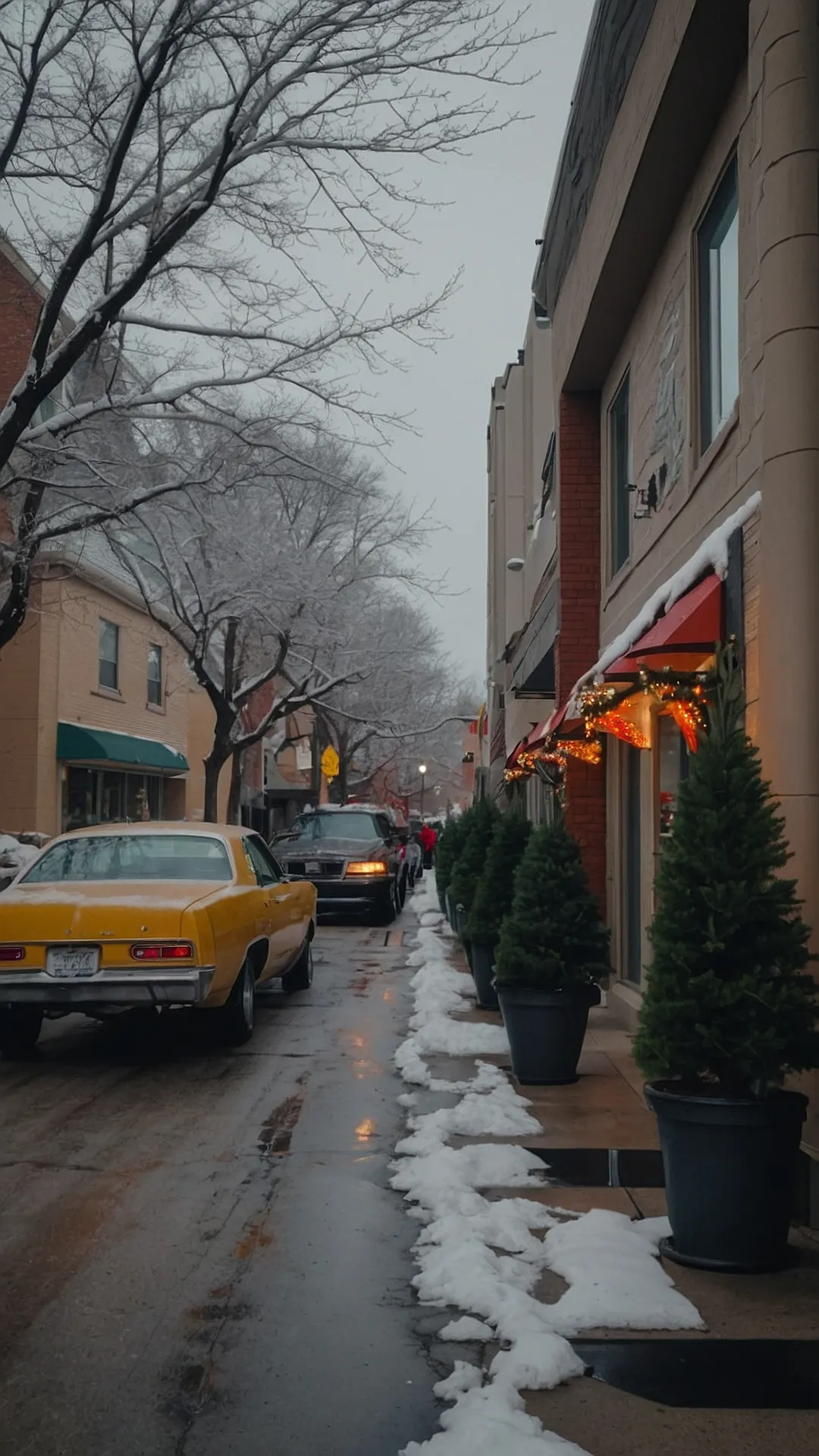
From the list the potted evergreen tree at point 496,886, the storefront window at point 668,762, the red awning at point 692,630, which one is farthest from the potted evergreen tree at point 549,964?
the potted evergreen tree at point 496,886

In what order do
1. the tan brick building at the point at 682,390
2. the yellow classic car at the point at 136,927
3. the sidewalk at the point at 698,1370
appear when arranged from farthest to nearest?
the yellow classic car at the point at 136,927, the tan brick building at the point at 682,390, the sidewalk at the point at 698,1370

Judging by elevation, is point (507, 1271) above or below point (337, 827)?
below

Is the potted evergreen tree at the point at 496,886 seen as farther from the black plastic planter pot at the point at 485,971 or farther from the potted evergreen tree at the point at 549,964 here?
the potted evergreen tree at the point at 549,964

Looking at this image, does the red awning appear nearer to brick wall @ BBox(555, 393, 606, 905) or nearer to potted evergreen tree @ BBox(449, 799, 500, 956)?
potted evergreen tree @ BBox(449, 799, 500, 956)

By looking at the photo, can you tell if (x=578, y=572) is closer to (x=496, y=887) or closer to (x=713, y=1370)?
(x=496, y=887)

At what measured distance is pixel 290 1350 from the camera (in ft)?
13.6

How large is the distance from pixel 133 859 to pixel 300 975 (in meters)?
3.66

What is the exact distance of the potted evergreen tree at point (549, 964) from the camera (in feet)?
26.1

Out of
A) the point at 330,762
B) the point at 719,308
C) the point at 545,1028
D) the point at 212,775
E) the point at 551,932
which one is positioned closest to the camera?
the point at 551,932

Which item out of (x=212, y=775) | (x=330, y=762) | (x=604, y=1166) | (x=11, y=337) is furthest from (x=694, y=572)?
(x=330, y=762)

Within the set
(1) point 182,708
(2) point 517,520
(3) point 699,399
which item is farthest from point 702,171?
(1) point 182,708

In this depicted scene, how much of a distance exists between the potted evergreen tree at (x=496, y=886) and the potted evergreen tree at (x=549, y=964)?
2254mm

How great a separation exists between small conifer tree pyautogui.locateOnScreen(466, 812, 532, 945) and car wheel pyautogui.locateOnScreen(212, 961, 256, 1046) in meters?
2.03

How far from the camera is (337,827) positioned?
73.1ft
